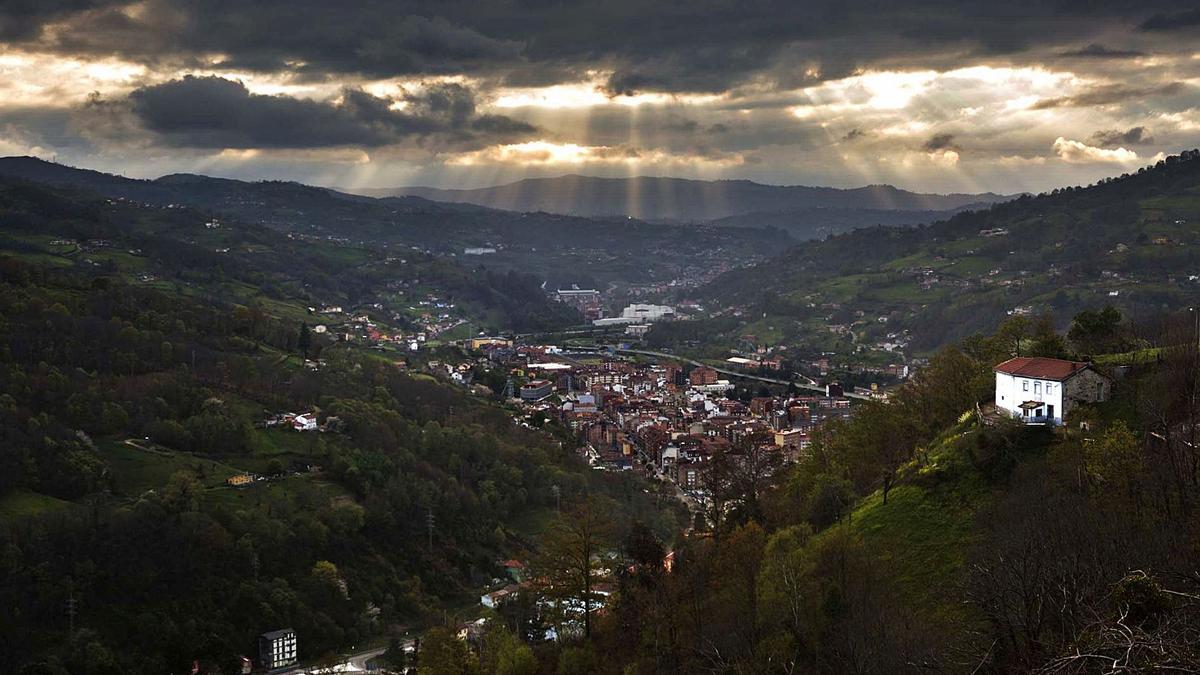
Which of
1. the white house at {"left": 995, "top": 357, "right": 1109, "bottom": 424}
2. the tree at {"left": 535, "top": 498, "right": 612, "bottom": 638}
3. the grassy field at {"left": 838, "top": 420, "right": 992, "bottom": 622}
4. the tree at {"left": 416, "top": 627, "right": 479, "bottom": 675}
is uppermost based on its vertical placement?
the white house at {"left": 995, "top": 357, "right": 1109, "bottom": 424}

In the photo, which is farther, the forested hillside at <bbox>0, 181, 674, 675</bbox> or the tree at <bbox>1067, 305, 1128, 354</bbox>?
the forested hillside at <bbox>0, 181, 674, 675</bbox>

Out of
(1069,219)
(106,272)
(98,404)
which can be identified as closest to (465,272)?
(106,272)

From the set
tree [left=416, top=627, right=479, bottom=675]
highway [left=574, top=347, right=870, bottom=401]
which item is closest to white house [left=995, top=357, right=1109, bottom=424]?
tree [left=416, top=627, right=479, bottom=675]

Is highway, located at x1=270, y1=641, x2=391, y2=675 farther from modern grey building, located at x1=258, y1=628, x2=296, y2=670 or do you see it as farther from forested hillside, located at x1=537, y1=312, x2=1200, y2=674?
forested hillside, located at x1=537, y1=312, x2=1200, y2=674

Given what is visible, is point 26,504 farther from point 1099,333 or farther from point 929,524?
point 1099,333

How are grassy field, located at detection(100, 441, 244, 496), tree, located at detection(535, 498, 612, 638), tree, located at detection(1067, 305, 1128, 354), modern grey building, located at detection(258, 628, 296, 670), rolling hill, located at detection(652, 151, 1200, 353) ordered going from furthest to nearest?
rolling hill, located at detection(652, 151, 1200, 353) → grassy field, located at detection(100, 441, 244, 496) → modern grey building, located at detection(258, 628, 296, 670) → tree, located at detection(1067, 305, 1128, 354) → tree, located at detection(535, 498, 612, 638)

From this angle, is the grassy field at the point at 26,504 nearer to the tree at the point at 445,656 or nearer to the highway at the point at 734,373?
the tree at the point at 445,656

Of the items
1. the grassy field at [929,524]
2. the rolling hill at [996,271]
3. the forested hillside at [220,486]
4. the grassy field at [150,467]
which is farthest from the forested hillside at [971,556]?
the rolling hill at [996,271]
